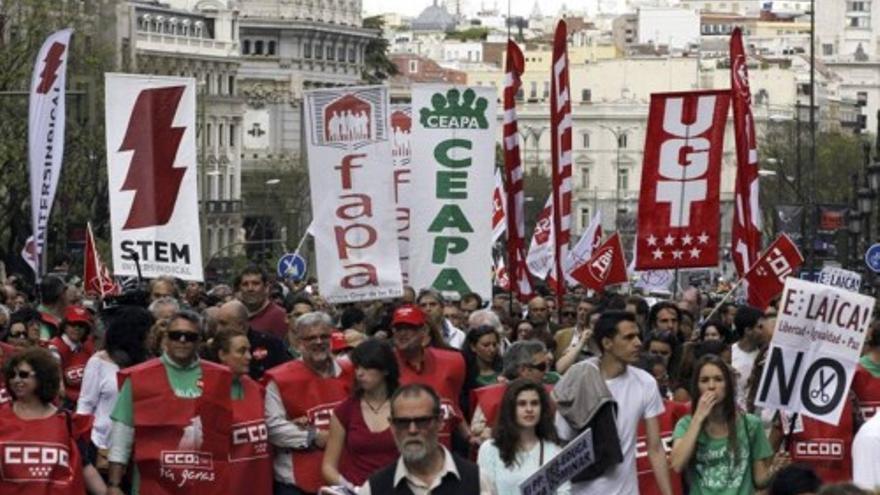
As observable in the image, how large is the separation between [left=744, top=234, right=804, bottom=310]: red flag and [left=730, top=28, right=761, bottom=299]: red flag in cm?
309

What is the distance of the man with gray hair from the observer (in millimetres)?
15602

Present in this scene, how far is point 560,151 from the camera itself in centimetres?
2605

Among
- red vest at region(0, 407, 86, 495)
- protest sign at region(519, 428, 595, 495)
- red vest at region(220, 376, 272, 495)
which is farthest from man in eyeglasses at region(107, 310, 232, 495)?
protest sign at region(519, 428, 595, 495)

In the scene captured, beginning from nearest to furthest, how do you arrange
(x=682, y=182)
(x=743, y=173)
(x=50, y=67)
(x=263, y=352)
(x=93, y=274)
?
(x=263, y=352)
(x=682, y=182)
(x=743, y=173)
(x=50, y=67)
(x=93, y=274)

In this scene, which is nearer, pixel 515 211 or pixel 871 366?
pixel 871 366

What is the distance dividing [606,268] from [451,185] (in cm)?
624

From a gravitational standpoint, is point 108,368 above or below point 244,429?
above

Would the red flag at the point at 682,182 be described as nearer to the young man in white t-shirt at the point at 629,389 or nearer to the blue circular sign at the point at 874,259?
the young man in white t-shirt at the point at 629,389

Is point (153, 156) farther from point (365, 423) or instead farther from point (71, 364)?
point (365, 423)

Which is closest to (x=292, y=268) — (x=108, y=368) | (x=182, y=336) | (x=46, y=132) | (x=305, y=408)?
(x=46, y=132)

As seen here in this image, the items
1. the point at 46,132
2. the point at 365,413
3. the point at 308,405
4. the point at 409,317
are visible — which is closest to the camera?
the point at 365,413

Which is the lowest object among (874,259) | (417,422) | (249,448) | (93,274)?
(874,259)

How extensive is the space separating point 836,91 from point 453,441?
176365 millimetres

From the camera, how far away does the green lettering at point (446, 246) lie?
947 inches
